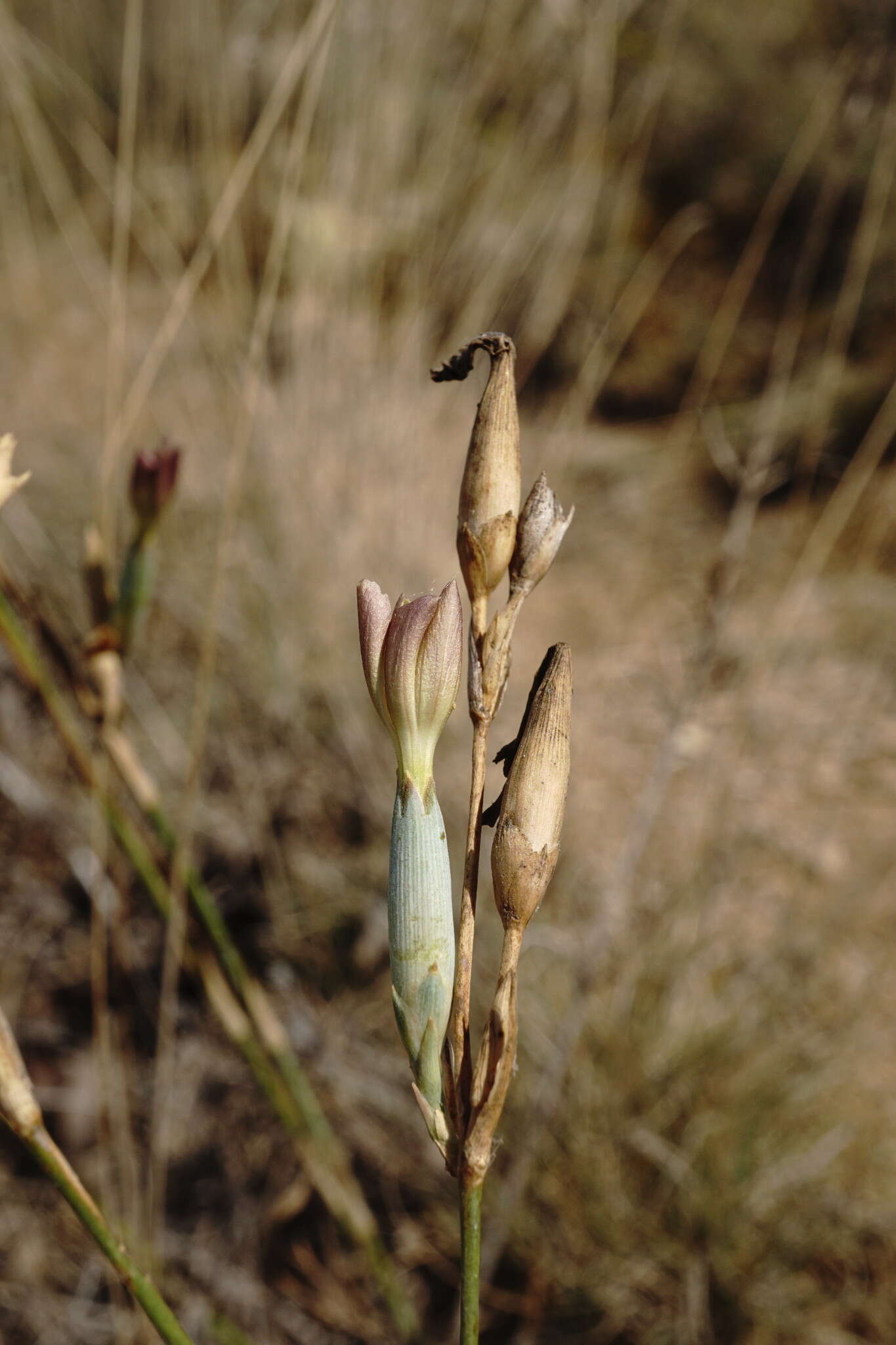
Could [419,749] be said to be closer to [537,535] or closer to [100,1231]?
[537,535]

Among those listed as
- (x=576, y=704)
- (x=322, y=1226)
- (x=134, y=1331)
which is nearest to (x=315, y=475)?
(x=576, y=704)

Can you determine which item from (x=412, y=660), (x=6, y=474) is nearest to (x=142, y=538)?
(x=6, y=474)

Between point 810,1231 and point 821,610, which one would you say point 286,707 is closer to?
point 810,1231

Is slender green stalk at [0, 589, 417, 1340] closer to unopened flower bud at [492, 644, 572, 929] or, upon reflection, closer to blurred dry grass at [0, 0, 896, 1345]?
blurred dry grass at [0, 0, 896, 1345]

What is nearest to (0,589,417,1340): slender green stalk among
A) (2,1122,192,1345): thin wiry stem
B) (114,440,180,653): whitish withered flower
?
(114,440,180,653): whitish withered flower

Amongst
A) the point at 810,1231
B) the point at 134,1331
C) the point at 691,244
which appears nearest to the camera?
the point at 134,1331

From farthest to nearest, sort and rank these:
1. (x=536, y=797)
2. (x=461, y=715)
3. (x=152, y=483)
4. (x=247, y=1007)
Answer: (x=461, y=715)
(x=247, y=1007)
(x=152, y=483)
(x=536, y=797)
